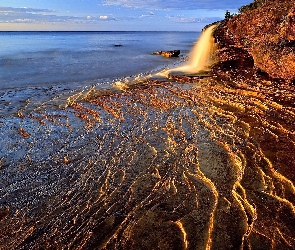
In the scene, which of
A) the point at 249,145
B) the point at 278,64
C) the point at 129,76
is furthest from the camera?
the point at 129,76

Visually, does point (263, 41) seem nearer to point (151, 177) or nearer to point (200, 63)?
point (200, 63)

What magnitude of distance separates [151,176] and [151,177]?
0.05 metres

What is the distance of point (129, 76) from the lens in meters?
23.0

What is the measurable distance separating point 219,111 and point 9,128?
28.3 feet

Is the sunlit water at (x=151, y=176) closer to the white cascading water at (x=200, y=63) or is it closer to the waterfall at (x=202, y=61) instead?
the white cascading water at (x=200, y=63)

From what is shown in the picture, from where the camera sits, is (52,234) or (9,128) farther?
(9,128)

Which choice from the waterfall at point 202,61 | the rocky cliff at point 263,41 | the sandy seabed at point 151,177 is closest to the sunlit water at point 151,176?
the sandy seabed at point 151,177

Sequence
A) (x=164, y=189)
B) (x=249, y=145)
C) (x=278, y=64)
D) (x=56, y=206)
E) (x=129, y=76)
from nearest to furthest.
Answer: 1. (x=56, y=206)
2. (x=164, y=189)
3. (x=249, y=145)
4. (x=278, y=64)
5. (x=129, y=76)

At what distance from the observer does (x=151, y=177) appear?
761cm

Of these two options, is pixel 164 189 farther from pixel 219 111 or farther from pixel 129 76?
pixel 129 76

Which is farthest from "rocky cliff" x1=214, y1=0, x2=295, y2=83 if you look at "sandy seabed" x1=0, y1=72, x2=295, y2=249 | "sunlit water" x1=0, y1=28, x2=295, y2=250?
"sandy seabed" x1=0, y1=72, x2=295, y2=249

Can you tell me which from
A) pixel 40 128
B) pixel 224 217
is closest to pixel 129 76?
pixel 40 128

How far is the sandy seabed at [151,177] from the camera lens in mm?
5637

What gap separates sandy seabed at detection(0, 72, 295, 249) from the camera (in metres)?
5.64
